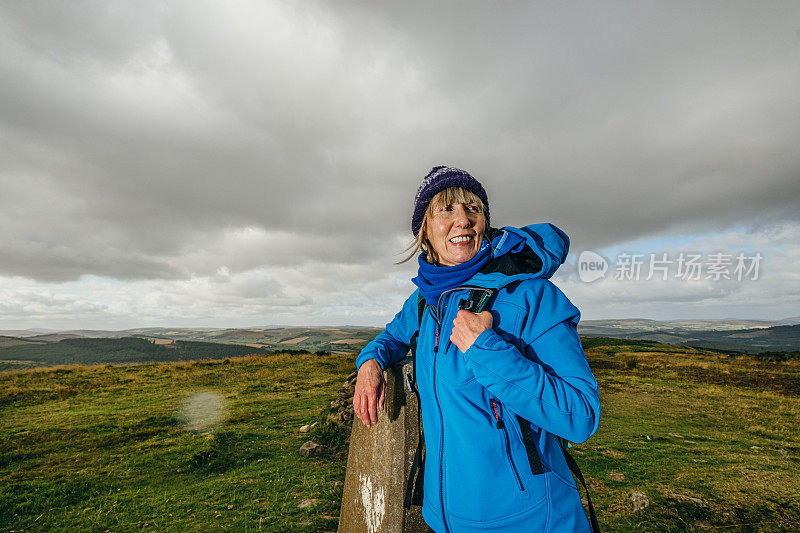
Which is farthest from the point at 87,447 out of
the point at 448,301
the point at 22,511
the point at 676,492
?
the point at 676,492

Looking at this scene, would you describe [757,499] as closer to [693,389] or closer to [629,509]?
[629,509]

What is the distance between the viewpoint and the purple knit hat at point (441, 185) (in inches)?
107

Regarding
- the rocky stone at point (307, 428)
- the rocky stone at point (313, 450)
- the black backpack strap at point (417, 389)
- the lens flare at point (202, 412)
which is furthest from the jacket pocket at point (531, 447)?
the lens flare at point (202, 412)

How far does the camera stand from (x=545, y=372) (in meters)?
1.75

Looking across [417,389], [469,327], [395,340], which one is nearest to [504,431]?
[469,327]

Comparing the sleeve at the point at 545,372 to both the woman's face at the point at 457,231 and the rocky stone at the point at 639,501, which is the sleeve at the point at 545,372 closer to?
the woman's face at the point at 457,231

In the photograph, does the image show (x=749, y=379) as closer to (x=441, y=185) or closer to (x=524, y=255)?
(x=524, y=255)

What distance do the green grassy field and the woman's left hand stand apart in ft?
Result: 18.8

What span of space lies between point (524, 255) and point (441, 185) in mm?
903

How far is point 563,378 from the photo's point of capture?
1783 mm

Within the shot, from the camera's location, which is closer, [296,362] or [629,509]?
[629,509]

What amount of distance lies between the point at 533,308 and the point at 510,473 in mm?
883

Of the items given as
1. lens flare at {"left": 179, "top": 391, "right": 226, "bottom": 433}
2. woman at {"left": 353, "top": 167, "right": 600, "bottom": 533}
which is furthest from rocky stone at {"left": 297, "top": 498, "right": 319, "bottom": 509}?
lens flare at {"left": 179, "top": 391, "right": 226, "bottom": 433}

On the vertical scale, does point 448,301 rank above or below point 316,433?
above
